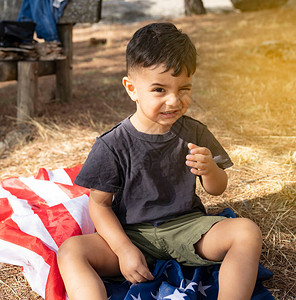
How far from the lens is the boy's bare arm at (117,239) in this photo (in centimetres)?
161

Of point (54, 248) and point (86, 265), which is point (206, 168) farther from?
point (54, 248)

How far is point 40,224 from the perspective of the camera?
6.57 feet

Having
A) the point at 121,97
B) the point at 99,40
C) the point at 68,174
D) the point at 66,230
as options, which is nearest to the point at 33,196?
the point at 68,174

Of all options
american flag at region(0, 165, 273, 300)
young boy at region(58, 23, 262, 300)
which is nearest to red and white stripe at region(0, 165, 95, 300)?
american flag at region(0, 165, 273, 300)

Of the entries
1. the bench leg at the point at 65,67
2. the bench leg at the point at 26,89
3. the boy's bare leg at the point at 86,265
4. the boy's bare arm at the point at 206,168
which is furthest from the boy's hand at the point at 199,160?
the bench leg at the point at 65,67

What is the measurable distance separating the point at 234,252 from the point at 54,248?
0.90 m

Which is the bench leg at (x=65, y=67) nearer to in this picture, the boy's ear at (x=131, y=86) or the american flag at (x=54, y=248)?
the american flag at (x=54, y=248)

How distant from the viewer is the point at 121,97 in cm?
524

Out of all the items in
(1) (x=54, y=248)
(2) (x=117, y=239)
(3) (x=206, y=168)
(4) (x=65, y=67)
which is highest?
(3) (x=206, y=168)

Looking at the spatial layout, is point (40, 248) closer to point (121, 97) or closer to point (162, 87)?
point (162, 87)

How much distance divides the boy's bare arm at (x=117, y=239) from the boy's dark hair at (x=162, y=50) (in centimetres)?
63

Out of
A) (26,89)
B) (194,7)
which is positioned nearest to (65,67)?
(26,89)


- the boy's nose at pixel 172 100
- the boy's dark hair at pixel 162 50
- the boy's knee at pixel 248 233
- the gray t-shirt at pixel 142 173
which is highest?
the boy's dark hair at pixel 162 50

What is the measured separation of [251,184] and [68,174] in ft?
4.18
